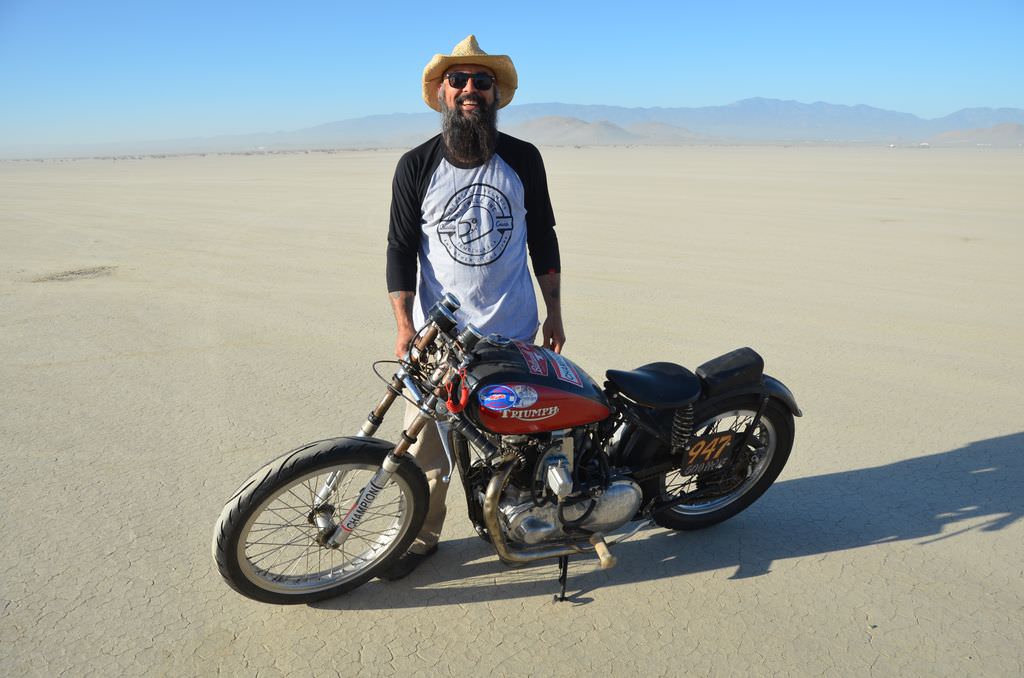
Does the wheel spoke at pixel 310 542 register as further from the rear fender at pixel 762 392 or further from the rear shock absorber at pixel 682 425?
the rear fender at pixel 762 392

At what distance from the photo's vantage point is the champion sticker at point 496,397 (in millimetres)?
2549

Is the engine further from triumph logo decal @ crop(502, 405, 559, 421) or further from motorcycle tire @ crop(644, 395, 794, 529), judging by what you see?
motorcycle tire @ crop(644, 395, 794, 529)

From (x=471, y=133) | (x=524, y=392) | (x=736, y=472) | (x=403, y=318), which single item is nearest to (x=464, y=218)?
(x=471, y=133)

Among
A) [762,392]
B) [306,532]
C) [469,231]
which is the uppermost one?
[469,231]

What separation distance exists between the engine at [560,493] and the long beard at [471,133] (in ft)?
3.89

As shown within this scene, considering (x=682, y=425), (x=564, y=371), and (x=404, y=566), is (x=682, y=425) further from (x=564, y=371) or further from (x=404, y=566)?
(x=404, y=566)

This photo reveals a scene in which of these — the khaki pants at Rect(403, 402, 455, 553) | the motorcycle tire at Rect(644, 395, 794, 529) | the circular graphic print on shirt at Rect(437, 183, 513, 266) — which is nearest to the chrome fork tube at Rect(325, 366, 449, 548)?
the khaki pants at Rect(403, 402, 455, 553)

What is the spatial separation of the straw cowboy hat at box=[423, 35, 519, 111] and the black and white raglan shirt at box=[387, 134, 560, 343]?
0.30 metres

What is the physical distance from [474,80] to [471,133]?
231 millimetres

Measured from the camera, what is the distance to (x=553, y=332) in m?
3.35

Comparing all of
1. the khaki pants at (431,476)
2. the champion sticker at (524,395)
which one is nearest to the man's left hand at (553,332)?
the khaki pants at (431,476)

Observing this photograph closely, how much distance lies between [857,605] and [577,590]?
3.62 ft

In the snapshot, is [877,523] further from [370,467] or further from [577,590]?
[370,467]

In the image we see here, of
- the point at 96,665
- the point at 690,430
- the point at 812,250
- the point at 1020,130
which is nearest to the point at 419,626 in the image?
the point at 96,665
